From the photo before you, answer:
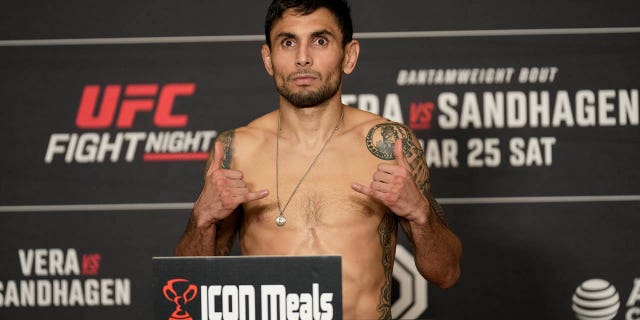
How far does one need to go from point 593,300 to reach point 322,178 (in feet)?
3.88

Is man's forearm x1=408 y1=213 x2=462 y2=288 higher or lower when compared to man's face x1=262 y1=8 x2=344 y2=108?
lower

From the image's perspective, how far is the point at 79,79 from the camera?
2818 mm

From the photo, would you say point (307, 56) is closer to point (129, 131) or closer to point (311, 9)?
point (311, 9)

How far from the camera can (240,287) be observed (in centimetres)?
143

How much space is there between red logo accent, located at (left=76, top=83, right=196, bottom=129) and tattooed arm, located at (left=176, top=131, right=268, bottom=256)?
730mm

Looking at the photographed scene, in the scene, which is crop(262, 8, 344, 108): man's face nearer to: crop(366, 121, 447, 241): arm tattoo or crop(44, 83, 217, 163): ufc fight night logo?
crop(366, 121, 447, 241): arm tattoo

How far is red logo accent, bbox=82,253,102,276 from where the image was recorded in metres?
2.80

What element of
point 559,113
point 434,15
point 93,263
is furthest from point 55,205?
point 559,113

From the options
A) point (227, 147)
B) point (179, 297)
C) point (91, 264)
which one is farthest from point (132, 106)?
point (179, 297)

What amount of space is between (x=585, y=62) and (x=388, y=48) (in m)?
0.61

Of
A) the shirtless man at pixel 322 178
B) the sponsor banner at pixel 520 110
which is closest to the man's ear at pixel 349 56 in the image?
the shirtless man at pixel 322 178

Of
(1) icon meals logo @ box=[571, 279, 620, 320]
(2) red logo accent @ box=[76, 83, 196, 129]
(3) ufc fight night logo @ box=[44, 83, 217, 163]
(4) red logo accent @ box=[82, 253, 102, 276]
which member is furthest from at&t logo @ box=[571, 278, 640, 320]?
(4) red logo accent @ box=[82, 253, 102, 276]

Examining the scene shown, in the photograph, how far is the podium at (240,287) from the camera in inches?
55.7

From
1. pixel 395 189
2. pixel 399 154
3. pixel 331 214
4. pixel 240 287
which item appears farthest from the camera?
pixel 331 214
